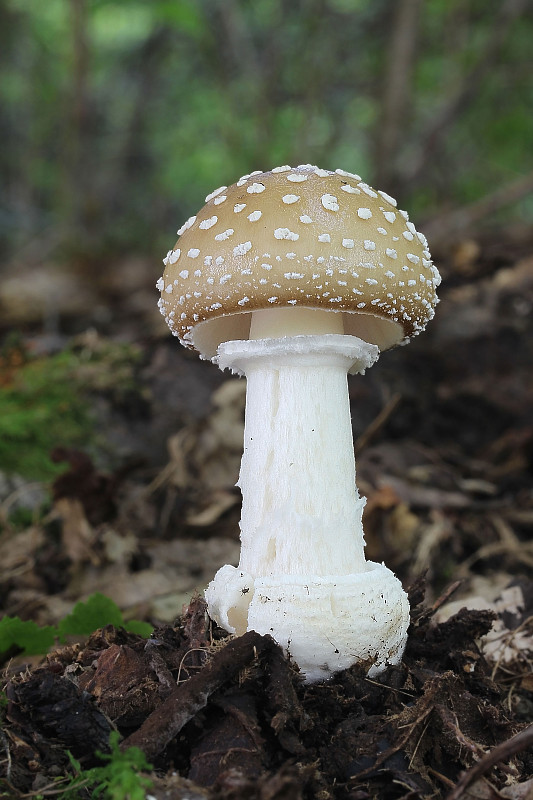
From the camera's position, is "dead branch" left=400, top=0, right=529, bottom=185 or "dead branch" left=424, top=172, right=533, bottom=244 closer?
"dead branch" left=424, top=172, right=533, bottom=244

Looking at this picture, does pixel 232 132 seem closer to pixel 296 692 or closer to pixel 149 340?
pixel 149 340

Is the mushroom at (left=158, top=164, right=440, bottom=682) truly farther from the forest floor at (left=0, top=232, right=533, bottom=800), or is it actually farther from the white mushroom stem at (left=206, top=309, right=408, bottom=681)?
the forest floor at (left=0, top=232, right=533, bottom=800)

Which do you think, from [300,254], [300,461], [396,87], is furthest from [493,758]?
[396,87]

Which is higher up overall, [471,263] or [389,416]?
[471,263]

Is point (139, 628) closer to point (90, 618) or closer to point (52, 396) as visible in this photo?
point (90, 618)

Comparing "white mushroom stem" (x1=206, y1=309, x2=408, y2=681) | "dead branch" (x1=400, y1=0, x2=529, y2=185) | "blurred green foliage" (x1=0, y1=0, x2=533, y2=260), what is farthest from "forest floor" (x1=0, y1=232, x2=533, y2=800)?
"blurred green foliage" (x1=0, y1=0, x2=533, y2=260)

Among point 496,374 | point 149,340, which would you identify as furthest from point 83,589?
point 496,374
